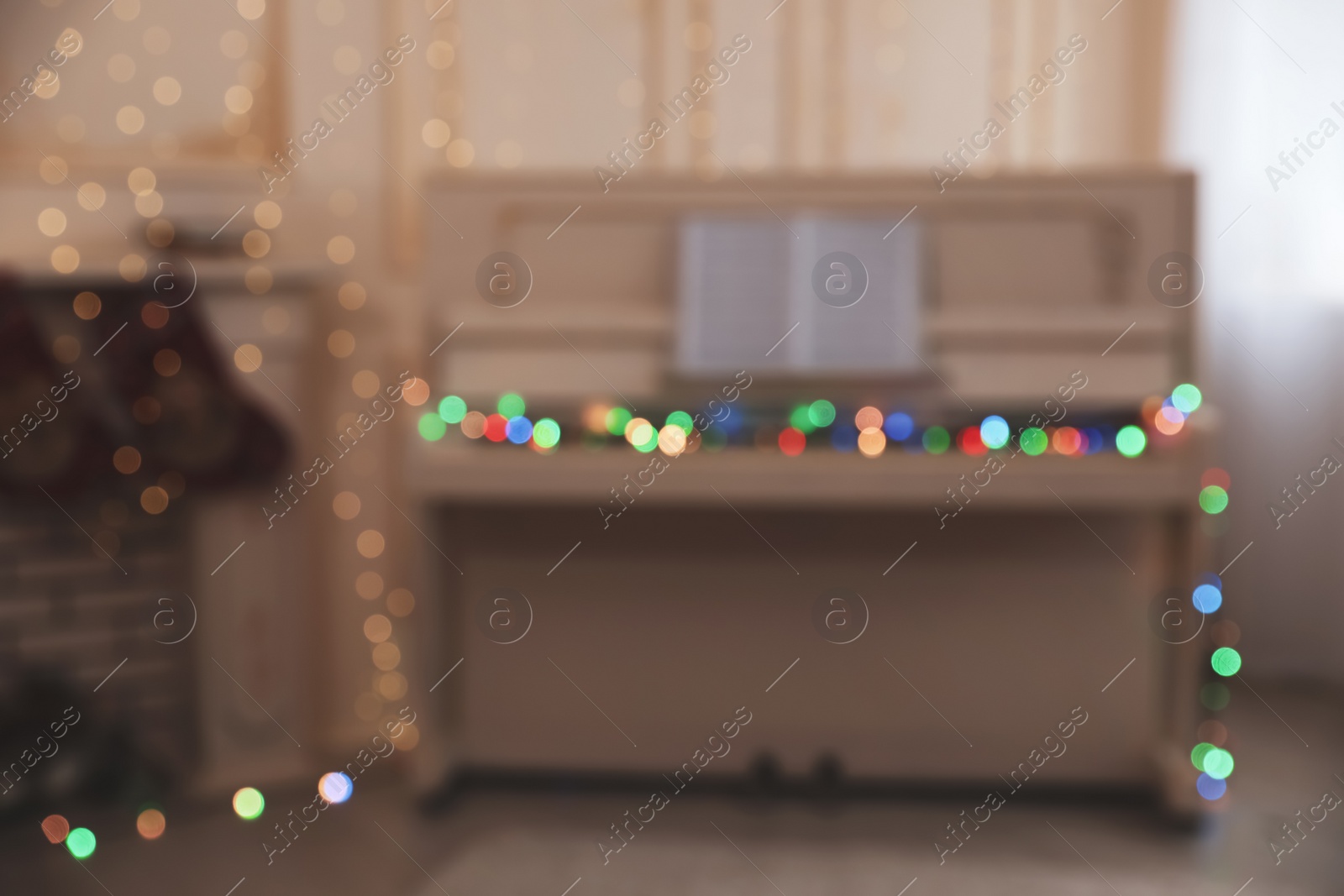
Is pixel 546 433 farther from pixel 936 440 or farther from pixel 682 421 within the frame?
pixel 936 440

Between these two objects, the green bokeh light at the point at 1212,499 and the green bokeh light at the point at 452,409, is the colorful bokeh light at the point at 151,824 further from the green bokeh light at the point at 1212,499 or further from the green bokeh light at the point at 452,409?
the green bokeh light at the point at 1212,499

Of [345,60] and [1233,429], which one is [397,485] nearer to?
[345,60]

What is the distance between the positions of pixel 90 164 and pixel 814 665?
1935mm

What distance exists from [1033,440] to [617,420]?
789 millimetres

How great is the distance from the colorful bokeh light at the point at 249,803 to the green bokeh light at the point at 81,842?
0.26 meters

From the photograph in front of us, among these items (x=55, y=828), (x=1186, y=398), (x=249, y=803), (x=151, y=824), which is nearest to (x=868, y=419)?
(x=1186, y=398)

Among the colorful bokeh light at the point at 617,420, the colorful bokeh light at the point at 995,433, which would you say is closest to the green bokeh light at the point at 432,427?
the colorful bokeh light at the point at 617,420

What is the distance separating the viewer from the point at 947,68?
2482 mm

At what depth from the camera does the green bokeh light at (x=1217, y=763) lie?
186cm

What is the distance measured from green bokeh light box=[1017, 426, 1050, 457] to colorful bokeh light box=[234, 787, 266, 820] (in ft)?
5.64

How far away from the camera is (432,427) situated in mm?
1835

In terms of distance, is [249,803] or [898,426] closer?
[898,426]

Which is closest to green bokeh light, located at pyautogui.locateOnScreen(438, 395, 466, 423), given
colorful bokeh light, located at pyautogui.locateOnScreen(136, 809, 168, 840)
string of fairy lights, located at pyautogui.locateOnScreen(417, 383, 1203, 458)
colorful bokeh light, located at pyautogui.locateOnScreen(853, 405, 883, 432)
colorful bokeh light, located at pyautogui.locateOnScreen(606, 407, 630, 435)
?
string of fairy lights, located at pyautogui.locateOnScreen(417, 383, 1203, 458)

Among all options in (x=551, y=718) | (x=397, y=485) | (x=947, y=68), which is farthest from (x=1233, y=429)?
(x=397, y=485)
